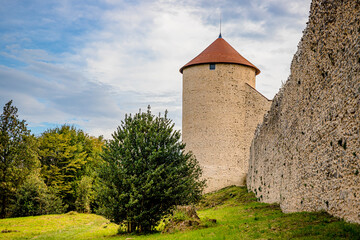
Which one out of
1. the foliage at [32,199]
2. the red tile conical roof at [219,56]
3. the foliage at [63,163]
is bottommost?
the foliage at [32,199]

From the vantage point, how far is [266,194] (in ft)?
61.4

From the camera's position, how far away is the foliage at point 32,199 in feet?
116

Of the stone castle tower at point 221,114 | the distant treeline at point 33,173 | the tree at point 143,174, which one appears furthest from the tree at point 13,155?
the tree at point 143,174

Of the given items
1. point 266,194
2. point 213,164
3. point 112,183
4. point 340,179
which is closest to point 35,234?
point 112,183

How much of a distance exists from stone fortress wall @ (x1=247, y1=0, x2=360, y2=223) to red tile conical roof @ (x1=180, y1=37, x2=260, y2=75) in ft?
65.6

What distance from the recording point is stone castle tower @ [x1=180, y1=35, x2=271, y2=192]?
33719 millimetres

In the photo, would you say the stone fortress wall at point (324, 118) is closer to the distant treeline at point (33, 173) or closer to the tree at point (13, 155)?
the distant treeline at point (33, 173)

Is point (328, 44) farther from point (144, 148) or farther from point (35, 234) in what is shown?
point (35, 234)

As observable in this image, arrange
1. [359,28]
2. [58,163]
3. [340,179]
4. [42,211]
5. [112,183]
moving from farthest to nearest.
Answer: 1. [58,163]
2. [42,211]
3. [112,183]
4. [340,179]
5. [359,28]

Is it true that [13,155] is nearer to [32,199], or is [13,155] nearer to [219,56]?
[32,199]

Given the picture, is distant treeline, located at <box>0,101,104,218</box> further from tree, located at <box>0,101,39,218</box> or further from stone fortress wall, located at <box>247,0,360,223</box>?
stone fortress wall, located at <box>247,0,360,223</box>

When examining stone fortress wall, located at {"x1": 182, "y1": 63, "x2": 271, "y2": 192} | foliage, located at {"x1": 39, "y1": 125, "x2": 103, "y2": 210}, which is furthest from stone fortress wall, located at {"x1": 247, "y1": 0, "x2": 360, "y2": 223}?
foliage, located at {"x1": 39, "y1": 125, "x2": 103, "y2": 210}

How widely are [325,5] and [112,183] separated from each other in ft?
36.1

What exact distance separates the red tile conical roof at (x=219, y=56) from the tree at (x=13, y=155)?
17.2m
